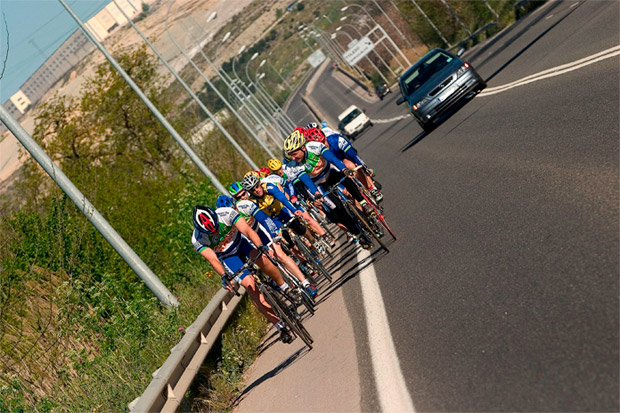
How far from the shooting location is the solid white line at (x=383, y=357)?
699 centimetres

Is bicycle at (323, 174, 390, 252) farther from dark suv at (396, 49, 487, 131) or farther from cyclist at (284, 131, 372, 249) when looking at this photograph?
dark suv at (396, 49, 487, 131)

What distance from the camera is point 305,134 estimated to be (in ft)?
48.5

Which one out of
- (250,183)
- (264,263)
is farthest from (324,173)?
(264,263)

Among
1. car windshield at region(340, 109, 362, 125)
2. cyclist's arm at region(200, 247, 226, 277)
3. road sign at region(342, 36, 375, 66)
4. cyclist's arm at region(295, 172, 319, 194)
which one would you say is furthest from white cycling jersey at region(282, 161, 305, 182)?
road sign at region(342, 36, 375, 66)

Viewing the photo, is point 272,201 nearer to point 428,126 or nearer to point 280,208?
point 280,208

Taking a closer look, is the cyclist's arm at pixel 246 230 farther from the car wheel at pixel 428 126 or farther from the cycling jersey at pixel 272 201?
the car wheel at pixel 428 126

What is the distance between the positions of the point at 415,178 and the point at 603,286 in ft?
44.4

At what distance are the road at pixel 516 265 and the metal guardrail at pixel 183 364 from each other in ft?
2.80

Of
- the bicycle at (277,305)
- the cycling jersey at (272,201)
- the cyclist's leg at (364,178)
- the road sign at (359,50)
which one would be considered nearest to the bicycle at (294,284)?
the bicycle at (277,305)

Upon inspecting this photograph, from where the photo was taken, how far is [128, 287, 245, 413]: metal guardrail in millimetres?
8453

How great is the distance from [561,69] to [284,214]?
22.2 feet

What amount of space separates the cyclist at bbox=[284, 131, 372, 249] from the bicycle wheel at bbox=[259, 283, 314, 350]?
2.83m

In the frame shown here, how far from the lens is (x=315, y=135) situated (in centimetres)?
1457

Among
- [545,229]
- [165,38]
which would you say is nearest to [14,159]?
[165,38]
